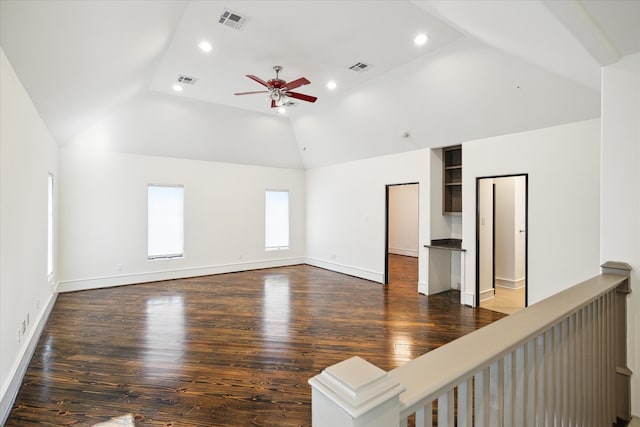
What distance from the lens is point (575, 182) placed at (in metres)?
3.82

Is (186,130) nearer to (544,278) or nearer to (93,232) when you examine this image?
(93,232)

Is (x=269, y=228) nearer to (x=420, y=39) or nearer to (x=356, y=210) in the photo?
(x=356, y=210)

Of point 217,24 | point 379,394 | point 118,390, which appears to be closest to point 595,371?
point 379,394

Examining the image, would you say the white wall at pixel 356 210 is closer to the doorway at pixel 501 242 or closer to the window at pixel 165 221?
the doorway at pixel 501 242

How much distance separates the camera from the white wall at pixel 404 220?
10.3 m

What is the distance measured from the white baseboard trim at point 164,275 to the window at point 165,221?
390mm

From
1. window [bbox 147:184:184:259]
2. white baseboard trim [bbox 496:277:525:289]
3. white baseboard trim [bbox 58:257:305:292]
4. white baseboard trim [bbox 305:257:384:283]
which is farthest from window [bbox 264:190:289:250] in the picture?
white baseboard trim [bbox 496:277:525:289]

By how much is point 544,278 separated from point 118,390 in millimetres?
4906

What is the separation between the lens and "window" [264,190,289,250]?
814cm

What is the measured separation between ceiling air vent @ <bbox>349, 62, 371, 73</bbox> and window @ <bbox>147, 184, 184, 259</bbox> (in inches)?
174

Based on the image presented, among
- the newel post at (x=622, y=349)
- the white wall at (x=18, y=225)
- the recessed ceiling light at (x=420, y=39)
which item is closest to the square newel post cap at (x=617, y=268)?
the newel post at (x=622, y=349)

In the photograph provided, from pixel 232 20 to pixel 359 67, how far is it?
185 centimetres

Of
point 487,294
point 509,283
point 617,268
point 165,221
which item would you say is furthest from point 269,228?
point 617,268

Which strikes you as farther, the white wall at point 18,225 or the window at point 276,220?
the window at point 276,220
